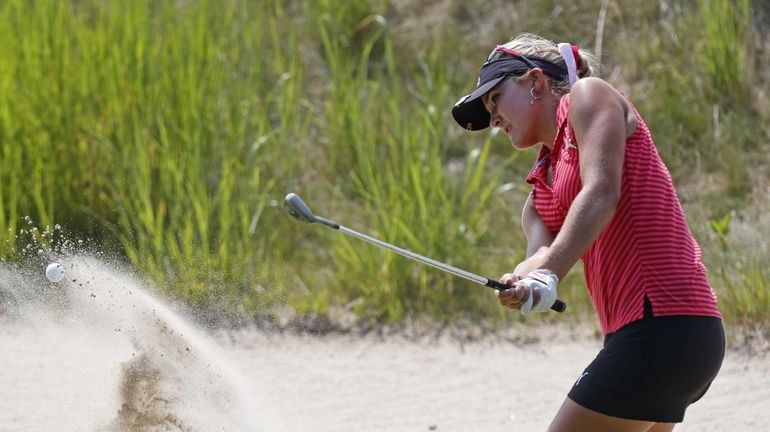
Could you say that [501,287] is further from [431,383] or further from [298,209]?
[431,383]

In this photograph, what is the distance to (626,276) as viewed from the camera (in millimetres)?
2461

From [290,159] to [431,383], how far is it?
227cm

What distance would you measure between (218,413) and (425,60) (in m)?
4.96

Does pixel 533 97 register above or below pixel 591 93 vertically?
below

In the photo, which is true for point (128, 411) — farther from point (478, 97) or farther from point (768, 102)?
point (768, 102)

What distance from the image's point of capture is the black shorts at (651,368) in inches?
94.2

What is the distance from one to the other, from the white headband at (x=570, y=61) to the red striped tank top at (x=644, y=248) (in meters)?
0.15

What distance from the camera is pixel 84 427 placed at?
425 cm

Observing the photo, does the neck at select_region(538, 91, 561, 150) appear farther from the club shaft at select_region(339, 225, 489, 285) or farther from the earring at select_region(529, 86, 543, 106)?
the club shaft at select_region(339, 225, 489, 285)

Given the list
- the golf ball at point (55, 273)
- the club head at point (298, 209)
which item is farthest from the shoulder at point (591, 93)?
the golf ball at point (55, 273)

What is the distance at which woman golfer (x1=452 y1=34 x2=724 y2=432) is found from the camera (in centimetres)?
237

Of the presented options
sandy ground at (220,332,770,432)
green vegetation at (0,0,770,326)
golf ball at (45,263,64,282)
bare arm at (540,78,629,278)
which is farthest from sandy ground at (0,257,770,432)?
bare arm at (540,78,629,278)

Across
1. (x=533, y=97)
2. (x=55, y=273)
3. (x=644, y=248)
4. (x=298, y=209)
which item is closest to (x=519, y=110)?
(x=533, y=97)

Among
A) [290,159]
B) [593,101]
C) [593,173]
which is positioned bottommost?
[290,159]
